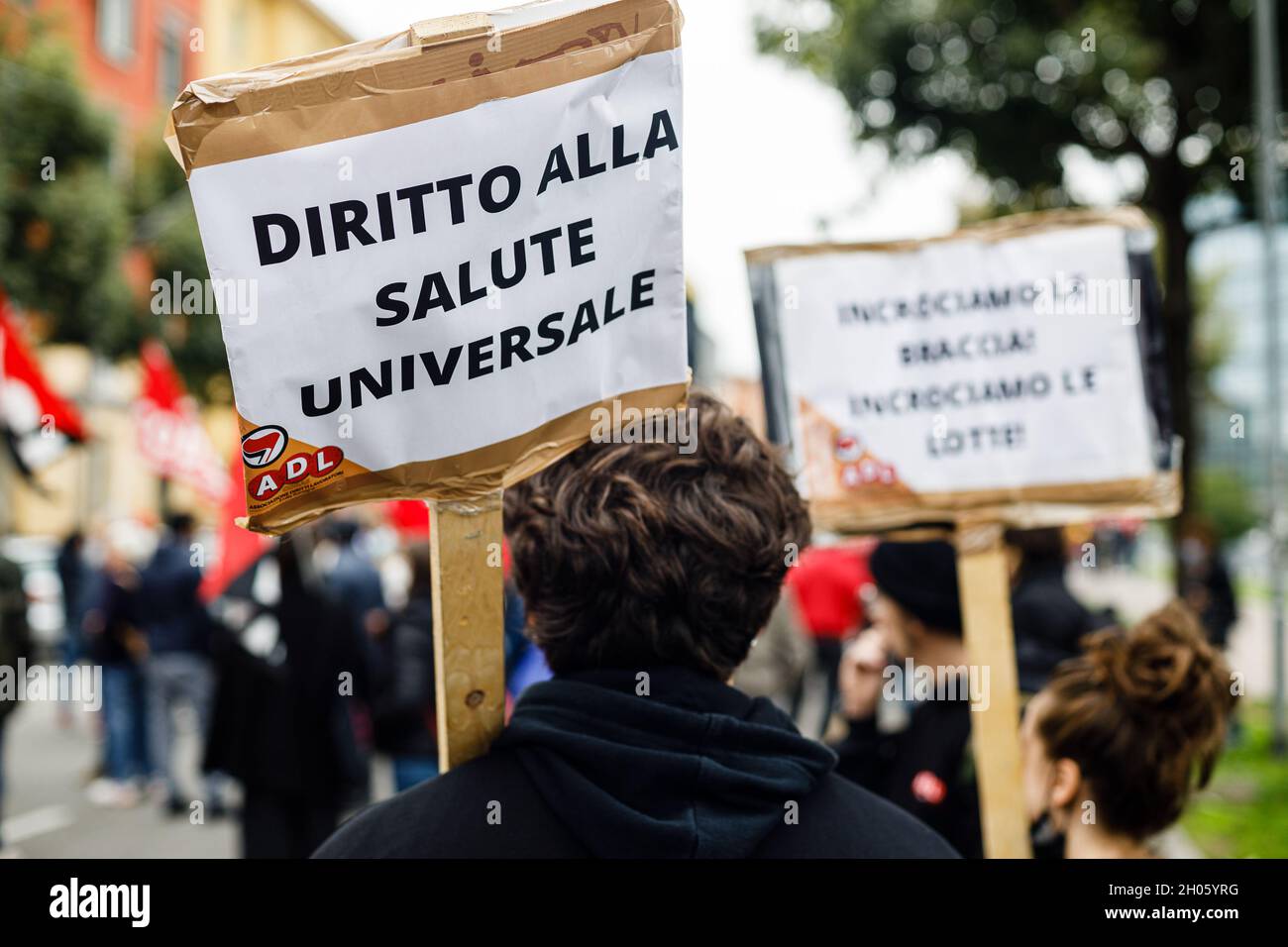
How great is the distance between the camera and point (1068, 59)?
397 inches

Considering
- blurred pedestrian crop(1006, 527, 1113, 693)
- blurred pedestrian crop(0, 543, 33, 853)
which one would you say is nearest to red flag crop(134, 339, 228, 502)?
blurred pedestrian crop(0, 543, 33, 853)

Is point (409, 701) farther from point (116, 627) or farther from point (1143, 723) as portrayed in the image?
point (116, 627)

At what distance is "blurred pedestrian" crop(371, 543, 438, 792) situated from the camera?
204 inches

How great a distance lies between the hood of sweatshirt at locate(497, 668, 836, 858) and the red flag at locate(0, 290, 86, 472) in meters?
5.85

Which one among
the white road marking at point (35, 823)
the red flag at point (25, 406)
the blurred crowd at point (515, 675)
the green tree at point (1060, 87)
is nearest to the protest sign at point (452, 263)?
the blurred crowd at point (515, 675)

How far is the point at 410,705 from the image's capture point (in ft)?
17.0

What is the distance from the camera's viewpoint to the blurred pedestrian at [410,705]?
17.0 ft

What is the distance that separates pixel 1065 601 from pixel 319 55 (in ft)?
10.1

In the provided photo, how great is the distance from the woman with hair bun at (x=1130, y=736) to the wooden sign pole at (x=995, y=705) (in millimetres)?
94

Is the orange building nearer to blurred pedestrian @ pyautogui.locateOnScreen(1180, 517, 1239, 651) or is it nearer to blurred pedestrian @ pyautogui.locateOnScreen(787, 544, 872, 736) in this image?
blurred pedestrian @ pyautogui.locateOnScreen(787, 544, 872, 736)

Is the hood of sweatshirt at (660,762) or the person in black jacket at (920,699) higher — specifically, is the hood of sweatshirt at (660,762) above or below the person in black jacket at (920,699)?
above

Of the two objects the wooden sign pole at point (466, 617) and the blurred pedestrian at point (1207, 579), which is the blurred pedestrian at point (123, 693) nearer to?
the wooden sign pole at point (466, 617)

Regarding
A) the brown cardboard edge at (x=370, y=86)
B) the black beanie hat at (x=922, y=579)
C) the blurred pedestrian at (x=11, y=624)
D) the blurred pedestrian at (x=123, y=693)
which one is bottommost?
the blurred pedestrian at (x=123, y=693)
